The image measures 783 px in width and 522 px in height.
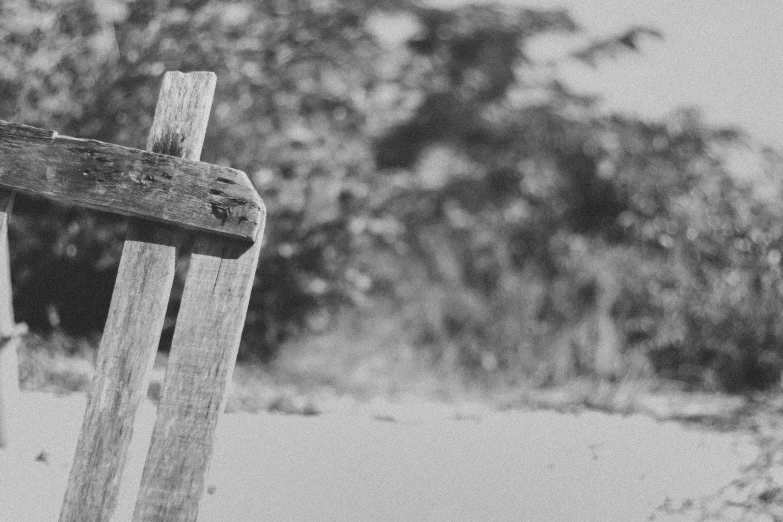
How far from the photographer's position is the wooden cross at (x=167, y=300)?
207 cm

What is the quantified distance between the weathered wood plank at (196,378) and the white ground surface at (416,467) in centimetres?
77

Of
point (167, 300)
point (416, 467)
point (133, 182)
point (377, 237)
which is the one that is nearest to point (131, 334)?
point (167, 300)

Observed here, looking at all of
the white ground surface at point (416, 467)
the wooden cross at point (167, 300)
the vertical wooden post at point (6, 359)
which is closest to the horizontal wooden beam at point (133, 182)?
the wooden cross at point (167, 300)

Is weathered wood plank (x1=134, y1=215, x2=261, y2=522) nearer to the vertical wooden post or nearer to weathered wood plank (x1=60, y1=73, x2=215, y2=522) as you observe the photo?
weathered wood plank (x1=60, y1=73, x2=215, y2=522)

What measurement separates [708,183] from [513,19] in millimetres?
5158

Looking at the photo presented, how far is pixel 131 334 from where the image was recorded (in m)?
2.14

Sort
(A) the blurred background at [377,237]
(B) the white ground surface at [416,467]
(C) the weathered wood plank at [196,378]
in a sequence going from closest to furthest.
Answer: (C) the weathered wood plank at [196,378] < (B) the white ground surface at [416,467] < (A) the blurred background at [377,237]

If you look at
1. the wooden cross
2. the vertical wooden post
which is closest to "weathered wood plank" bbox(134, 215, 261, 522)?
the wooden cross

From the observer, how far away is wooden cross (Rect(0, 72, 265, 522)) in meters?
2.07

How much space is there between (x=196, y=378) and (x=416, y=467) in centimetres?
138

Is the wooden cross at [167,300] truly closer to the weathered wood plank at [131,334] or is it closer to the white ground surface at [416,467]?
the weathered wood plank at [131,334]

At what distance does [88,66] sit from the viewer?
5.07 m

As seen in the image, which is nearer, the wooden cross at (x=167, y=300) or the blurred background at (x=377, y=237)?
the wooden cross at (x=167, y=300)

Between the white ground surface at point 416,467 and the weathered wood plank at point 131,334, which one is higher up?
the weathered wood plank at point 131,334
